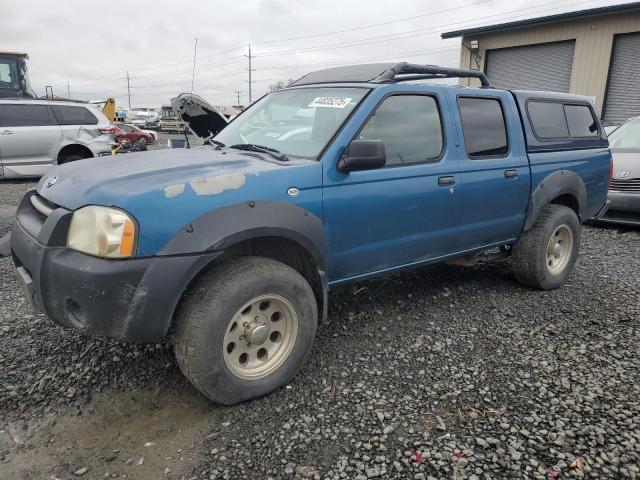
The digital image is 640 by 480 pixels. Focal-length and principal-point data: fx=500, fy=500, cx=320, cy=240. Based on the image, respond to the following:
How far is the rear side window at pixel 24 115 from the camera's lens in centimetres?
1022

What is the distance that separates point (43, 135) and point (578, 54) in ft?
49.4

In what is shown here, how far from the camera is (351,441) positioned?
8.20 ft

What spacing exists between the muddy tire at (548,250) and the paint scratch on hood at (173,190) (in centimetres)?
322

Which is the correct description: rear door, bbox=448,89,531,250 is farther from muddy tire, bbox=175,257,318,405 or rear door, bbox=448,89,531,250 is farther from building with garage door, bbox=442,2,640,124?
building with garage door, bbox=442,2,640,124

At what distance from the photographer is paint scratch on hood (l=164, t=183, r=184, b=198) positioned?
2.49 metres

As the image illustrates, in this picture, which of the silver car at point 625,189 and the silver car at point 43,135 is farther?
the silver car at point 43,135

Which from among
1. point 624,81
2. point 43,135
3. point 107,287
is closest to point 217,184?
point 107,287

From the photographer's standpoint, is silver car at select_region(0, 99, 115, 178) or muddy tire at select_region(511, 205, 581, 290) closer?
muddy tire at select_region(511, 205, 581, 290)

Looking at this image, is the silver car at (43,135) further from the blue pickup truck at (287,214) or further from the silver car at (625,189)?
the silver car at (625,189)

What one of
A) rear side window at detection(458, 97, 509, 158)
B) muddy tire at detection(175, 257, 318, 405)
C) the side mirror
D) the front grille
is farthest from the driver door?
the front grille

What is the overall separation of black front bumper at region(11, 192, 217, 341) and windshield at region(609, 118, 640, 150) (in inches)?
316

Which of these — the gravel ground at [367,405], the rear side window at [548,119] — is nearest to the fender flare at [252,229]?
the gravel ground at [367,405]

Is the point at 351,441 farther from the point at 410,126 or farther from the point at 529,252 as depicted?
the point at 529,252

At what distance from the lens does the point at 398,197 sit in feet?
11.0
